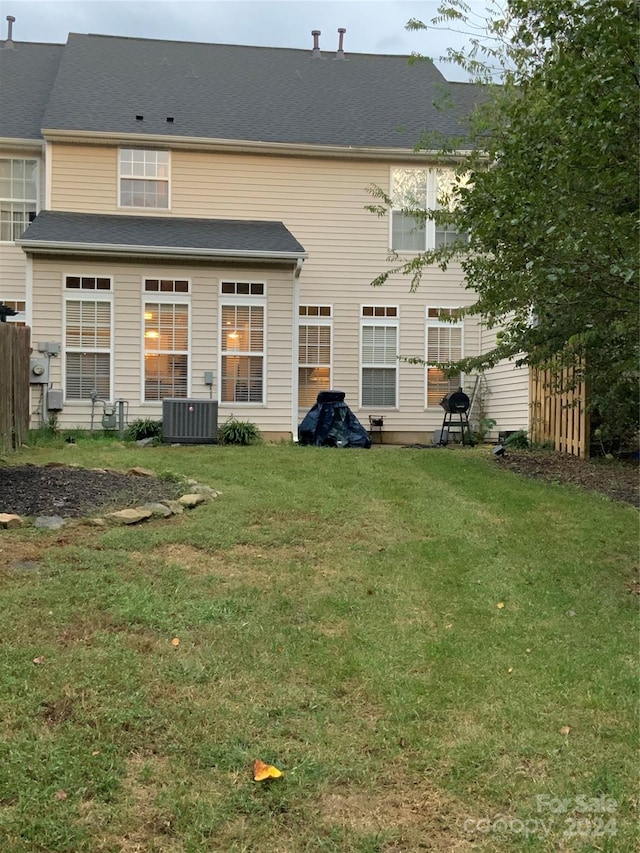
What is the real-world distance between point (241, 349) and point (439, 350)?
443 cm

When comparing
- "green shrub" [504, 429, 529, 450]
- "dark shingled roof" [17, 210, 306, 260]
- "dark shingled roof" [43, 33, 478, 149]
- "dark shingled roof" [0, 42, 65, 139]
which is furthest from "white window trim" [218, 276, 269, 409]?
"dark shingled roof" [0, 42, 65, 139]

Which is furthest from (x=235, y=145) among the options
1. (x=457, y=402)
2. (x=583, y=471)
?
(x=583, y=471)

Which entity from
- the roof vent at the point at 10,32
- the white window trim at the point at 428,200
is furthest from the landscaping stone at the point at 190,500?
the roof vent at the point at 10,32

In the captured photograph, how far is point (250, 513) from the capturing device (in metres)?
5.88

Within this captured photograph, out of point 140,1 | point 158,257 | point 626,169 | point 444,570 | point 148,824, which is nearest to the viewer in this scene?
point 148,824

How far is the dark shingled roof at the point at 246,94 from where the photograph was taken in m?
14.0

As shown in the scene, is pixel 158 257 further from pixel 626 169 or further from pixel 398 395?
pixel 626 169

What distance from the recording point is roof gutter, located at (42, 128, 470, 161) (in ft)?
43.6

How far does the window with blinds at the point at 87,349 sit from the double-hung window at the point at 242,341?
6.54 feet

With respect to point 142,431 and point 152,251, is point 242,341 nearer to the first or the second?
point 152,251

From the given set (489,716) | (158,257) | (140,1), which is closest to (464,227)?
(489,716)

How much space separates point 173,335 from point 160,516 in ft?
23.9

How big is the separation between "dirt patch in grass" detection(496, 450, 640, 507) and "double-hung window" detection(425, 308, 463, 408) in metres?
3.91

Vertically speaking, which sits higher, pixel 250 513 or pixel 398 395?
pixel 398 395
